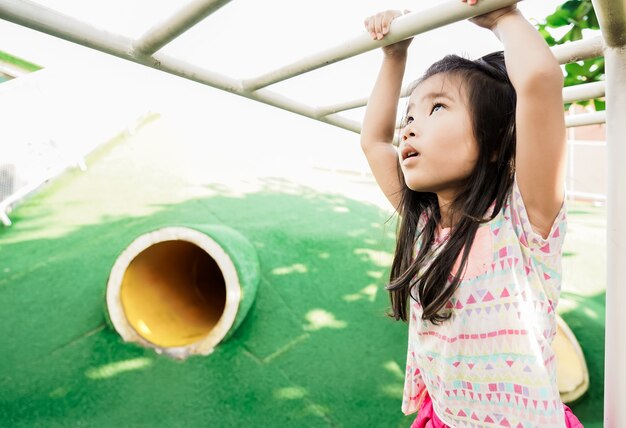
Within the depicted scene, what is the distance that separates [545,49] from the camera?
2.50ft

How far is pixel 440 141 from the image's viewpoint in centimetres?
91

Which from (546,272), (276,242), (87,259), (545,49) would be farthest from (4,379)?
(545,49)

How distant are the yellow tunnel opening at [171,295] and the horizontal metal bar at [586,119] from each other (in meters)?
2.20

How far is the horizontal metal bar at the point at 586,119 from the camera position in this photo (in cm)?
152

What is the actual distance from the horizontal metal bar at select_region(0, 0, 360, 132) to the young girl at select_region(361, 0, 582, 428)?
505mm

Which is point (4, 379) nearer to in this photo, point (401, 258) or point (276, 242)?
point (276, 242)

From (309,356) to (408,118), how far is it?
1.72m

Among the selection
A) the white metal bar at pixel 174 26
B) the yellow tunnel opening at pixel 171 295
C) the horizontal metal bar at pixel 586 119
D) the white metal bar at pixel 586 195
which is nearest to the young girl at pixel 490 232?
the white metal bar at pixel 174 26

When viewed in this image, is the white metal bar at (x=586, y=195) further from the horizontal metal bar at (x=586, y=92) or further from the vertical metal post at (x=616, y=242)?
the vertical metal post at (x=616, y=242)

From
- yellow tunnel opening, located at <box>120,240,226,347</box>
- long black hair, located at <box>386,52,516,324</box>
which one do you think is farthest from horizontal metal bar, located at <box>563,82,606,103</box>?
yellow tunnel opening, located at <box>120,240,226,347</box>

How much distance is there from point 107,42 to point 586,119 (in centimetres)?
159

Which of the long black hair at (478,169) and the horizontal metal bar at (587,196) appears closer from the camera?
the long black hair at (478,169)

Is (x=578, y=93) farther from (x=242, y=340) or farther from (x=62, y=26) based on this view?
(x=242, y=340)

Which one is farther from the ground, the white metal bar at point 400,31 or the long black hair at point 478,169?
the white metal bar at point 400,31
